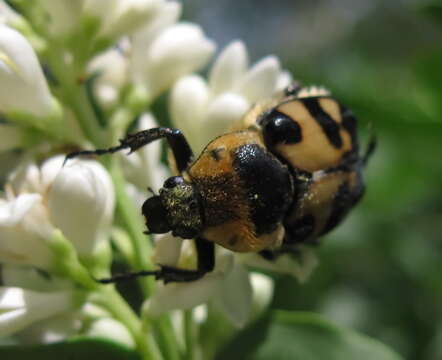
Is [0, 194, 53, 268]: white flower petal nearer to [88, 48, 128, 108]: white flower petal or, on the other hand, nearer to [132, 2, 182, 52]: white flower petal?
[88, 48, 128, 108]: white flower petal

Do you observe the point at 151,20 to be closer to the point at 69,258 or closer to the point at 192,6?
the point at 69,258

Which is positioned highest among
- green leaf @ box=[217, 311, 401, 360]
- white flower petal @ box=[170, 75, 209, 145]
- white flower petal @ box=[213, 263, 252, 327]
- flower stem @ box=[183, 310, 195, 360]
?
white flower petal @ box=[170, 75, 209, 145]

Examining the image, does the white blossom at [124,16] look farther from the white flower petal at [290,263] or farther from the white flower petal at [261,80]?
the white flower petal at [290,263]

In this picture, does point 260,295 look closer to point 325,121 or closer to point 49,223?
point 325,121

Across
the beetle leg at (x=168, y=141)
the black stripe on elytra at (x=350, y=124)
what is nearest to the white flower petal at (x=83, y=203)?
the beetle leg at (x=168, y=141)

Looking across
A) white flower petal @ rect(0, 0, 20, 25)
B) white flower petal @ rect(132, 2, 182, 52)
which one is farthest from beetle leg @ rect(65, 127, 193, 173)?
white flower petal @ rect(132, 2, 182, 52)

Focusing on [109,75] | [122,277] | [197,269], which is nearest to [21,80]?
[109,75]

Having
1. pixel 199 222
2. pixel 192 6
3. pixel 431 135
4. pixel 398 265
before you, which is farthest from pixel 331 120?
pixel 192 6
